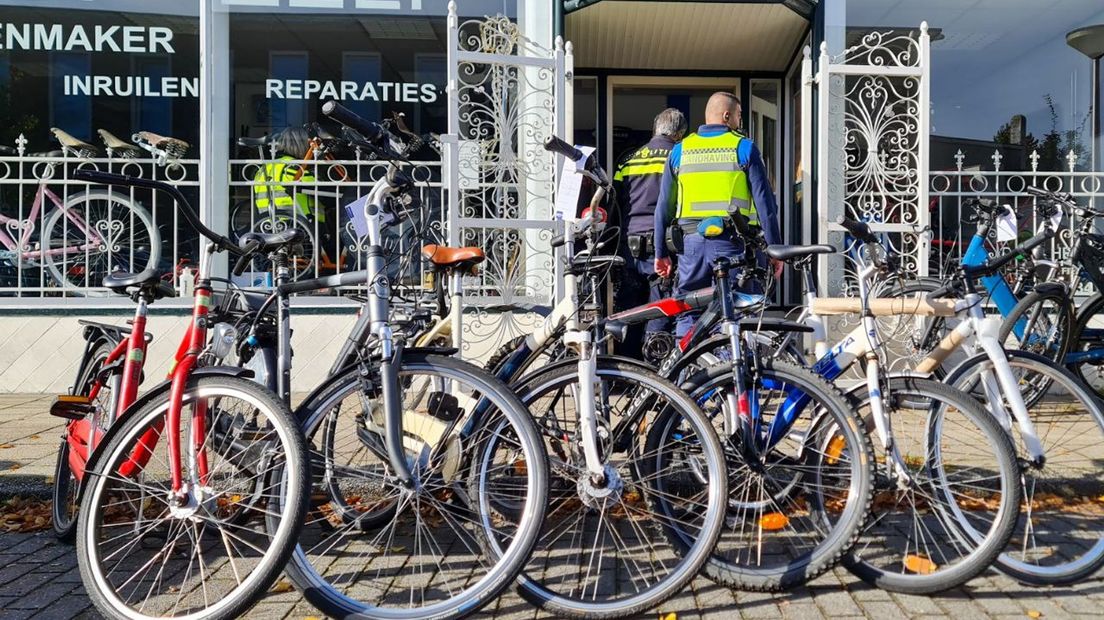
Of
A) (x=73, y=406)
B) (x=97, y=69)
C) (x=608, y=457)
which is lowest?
(x=608, y=457)

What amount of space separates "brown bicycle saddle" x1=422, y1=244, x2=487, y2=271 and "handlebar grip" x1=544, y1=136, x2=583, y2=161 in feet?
1.51

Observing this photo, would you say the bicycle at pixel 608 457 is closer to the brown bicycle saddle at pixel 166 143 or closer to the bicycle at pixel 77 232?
the bicycle at pixel 77 232

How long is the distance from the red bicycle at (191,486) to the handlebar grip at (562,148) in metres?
1.31

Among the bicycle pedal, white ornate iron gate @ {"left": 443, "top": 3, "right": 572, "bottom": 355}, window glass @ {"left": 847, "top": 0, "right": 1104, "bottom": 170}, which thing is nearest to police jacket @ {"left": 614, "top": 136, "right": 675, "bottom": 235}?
white ornate iron gate @ {"left": 443, "top": 3, "right": 572, "bottom": 355}

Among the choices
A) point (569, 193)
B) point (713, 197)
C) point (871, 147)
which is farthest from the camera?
point (871, 147)

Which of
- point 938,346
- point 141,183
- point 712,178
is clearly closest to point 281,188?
point 712,178

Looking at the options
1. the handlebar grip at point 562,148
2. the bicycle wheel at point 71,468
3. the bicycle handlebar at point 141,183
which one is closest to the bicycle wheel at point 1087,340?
the handlebar grip at point 562,148

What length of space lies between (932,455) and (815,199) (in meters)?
4.14

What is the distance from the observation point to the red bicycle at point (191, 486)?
2777mm

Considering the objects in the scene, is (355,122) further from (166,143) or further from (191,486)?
(166,143)

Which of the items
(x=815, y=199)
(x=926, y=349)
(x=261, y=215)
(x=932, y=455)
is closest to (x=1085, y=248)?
(x=815, y=199)

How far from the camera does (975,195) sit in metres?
7.29

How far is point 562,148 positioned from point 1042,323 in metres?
3.71

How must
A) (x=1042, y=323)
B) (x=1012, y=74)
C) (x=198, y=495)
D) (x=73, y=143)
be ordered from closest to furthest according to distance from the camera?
(x=198, y=495) < (x=1042, y=323) < (x=73, y=143) < (x=1012, y=74)
